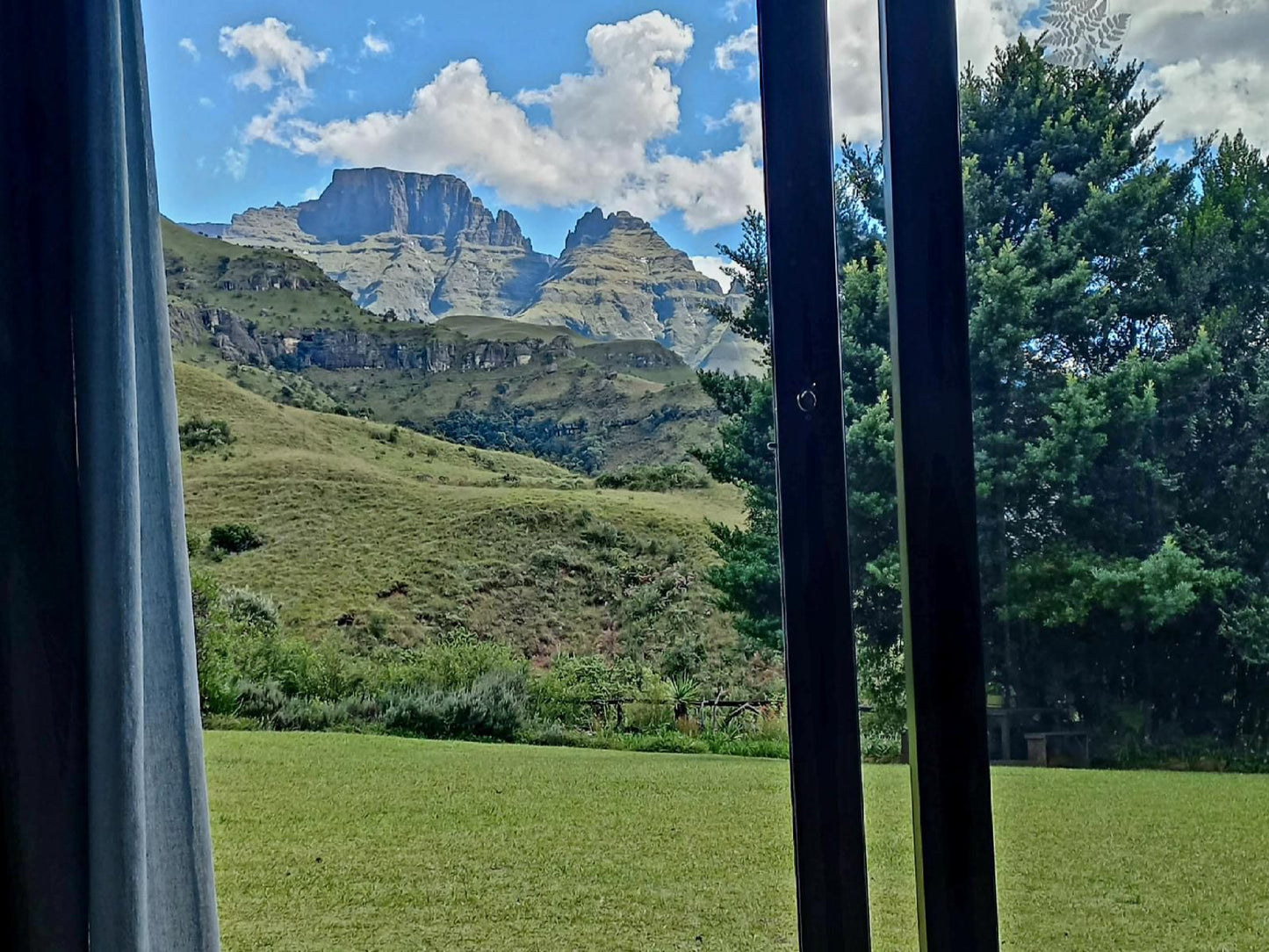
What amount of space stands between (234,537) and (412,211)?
629mm

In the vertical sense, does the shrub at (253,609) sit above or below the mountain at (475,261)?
below

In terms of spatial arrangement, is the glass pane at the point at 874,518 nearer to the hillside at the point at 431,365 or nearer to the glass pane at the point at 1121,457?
the glass pane at the point at 1121,457

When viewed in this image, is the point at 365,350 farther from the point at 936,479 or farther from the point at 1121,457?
the point at 1121,457

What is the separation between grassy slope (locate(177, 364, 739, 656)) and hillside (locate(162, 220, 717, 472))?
0.05 meters

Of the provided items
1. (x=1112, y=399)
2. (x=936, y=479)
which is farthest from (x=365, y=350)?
(x=1112, y=399)

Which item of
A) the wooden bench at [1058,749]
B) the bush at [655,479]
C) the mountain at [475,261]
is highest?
the mountain at [475,261]

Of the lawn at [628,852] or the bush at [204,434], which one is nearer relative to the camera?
the lawn at [628,852]

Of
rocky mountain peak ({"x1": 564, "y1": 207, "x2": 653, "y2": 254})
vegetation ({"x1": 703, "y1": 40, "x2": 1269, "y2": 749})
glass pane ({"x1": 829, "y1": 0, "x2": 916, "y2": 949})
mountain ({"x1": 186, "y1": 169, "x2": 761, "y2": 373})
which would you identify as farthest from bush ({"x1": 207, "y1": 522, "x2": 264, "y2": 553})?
glass pane ({"x1": 829, "y1": 0, "x2": 916, "y2": 949})

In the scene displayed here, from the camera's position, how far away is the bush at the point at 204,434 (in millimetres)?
1562

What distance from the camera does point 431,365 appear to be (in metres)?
1.70

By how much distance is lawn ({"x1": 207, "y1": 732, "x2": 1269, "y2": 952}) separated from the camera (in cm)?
126

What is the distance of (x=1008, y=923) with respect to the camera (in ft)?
4.09

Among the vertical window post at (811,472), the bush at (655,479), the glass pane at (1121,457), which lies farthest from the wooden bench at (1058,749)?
the bush at (655,479)

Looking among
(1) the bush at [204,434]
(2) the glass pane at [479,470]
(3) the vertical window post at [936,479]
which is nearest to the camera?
(3) the vertical window post at [936,479]
